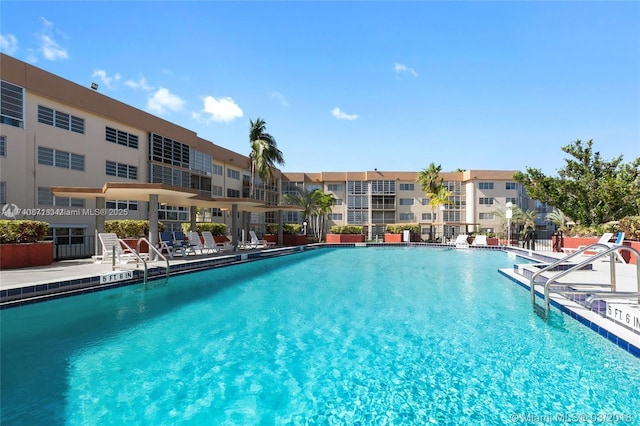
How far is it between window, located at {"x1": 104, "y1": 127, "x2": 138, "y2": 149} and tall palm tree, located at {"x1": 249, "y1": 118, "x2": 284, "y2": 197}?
9.58 m

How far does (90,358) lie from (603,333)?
7547 mm

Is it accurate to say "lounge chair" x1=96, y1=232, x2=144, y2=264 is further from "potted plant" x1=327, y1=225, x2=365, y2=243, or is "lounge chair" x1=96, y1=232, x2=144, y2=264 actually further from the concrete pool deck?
"potted plant" x1=327, y1=225, x2=365, y2=243

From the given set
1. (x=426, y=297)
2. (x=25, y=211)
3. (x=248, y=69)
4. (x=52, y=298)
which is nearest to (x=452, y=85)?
(x=248, y=69)

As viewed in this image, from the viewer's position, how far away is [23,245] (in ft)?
35.2

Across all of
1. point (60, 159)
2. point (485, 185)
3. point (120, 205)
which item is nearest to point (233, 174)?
point (120, 205)

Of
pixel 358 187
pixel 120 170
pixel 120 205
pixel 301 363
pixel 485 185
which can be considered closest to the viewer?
pixel 301 363

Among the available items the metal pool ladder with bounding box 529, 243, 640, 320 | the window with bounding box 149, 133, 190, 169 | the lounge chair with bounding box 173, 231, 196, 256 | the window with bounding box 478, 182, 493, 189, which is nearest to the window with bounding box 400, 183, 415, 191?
the window with bounding box 478, 182, 493, 189

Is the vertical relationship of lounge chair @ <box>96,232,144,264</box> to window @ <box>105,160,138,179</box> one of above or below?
below

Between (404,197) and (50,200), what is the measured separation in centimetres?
3718

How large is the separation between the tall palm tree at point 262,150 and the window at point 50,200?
539 inches

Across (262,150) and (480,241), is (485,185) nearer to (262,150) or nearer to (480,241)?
(480,241)

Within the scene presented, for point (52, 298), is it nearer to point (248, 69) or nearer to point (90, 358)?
point (90, 358)

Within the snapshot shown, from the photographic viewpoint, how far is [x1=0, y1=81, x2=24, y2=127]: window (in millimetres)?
14211

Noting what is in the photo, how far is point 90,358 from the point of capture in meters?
4.89
